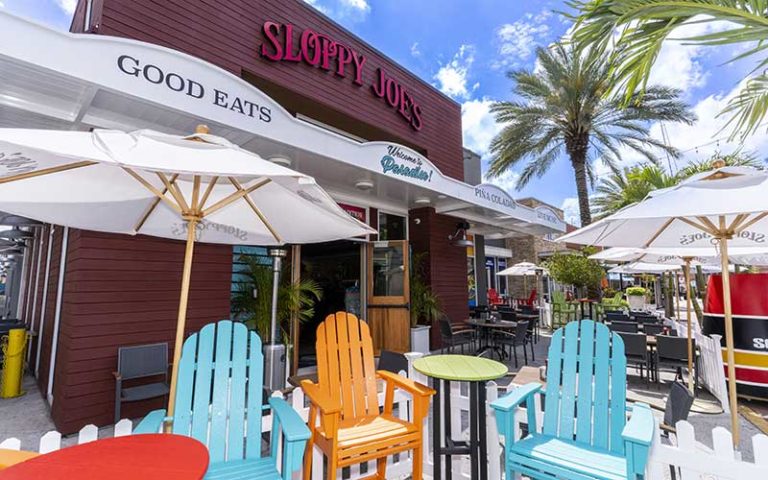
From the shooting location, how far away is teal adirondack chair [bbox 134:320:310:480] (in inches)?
81.2

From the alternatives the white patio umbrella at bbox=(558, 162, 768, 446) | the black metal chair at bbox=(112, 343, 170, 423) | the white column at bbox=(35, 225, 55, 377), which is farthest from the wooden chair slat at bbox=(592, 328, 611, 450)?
the white column at bbox=(35, 225, 55, 377)

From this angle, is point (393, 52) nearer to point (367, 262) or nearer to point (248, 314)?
point (367, 262)

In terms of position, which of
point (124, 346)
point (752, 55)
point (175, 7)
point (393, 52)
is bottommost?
point (124, 346)

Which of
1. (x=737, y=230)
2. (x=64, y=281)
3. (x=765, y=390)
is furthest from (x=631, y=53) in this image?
(x=64, y=281)

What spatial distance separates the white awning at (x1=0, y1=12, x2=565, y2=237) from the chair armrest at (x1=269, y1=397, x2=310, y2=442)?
115 inches

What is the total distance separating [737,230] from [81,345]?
6.13 meters

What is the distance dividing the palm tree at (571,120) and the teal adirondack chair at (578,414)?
32.8 feet

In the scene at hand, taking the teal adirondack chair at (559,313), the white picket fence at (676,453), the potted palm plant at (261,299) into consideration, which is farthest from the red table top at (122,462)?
the teal adirondack chair at (559,313)

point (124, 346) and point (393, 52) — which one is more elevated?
point (393, 52)

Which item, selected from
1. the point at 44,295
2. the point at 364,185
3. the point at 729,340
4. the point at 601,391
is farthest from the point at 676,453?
the point at 44,295

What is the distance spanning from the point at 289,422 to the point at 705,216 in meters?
3.20

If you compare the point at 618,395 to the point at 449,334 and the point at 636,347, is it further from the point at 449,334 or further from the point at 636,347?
the point at 449,334

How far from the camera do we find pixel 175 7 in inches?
192

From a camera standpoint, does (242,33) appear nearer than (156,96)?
No
